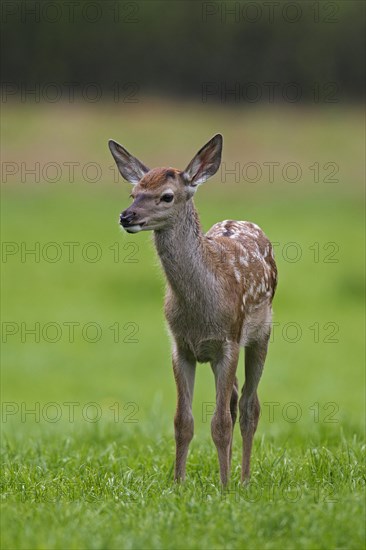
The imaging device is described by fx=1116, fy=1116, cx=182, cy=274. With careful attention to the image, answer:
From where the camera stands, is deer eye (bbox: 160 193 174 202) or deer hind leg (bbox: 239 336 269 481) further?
deer hind leg (bbox: 239 336 269 481)

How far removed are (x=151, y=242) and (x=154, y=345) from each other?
1334cm

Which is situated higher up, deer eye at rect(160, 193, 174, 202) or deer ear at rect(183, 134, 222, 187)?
deer ear at rect(183, 134, 222, 187)

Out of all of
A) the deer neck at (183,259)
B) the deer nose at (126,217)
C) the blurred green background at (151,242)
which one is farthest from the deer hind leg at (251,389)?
the deer nose at (126,217)

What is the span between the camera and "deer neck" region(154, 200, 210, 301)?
288 inches

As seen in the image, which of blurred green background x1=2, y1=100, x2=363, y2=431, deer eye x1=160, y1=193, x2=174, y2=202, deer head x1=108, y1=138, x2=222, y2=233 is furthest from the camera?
blurred green background x1=2, y1=100, x2=363, y2=431

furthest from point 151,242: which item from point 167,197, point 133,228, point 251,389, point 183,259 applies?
point 251,389

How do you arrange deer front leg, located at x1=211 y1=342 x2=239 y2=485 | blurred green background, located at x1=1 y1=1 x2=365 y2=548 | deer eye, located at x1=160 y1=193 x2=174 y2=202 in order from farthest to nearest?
blurred green background, located at x1=1 y1=1 x2=365 y2=548
deer front leg, located at x1=211 y1=342 x2=239 y2=485
deer eye, located at x1=160 y1=193 x2=174 y2=202

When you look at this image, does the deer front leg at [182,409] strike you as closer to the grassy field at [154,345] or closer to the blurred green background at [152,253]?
the grassy field at [154,345]

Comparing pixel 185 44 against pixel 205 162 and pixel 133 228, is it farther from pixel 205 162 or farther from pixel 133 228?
pixel 133 228

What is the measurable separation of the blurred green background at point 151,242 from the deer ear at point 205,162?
646 millimetres

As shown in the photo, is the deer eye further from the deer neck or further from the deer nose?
the deer nose

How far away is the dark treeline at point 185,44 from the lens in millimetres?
36219

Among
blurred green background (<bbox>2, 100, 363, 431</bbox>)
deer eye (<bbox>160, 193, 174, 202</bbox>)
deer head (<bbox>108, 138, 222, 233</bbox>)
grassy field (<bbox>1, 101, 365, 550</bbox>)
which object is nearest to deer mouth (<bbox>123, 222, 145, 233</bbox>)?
deer head (<bbox>108, 138, 222, 233</bbox>)

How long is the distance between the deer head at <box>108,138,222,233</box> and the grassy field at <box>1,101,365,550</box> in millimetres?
424
